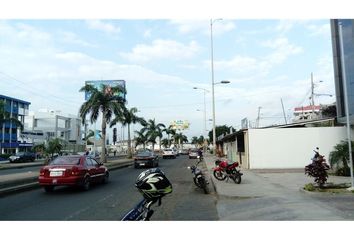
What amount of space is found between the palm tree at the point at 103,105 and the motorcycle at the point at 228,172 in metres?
19.4

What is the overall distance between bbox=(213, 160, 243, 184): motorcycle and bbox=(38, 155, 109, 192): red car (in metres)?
6.10

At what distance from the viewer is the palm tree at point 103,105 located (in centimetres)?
3450

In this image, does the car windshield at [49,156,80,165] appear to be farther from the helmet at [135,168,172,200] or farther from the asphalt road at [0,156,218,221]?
the helmet at [135,168,172,200]

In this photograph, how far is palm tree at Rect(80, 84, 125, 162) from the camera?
113 ft

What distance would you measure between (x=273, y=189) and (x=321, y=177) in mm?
1775

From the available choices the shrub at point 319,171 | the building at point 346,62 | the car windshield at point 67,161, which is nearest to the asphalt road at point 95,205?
the car windshield at point 67,161

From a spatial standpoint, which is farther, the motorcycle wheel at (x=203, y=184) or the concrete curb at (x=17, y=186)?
the motorcycle wheel at (x=203, y=184)

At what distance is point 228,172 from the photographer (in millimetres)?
16625

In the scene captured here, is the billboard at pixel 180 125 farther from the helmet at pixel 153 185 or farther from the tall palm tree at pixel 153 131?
the helmet at pixel 153 185

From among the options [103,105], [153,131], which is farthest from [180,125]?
[103,105]

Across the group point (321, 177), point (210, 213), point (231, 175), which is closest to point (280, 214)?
point (210, 213)

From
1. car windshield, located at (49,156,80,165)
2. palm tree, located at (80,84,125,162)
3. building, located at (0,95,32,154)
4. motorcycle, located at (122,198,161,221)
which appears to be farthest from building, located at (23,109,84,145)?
motorcycle, located at (122,198,161,221)

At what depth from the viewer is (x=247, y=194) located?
40.8 ft

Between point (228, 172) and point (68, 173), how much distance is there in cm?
724
